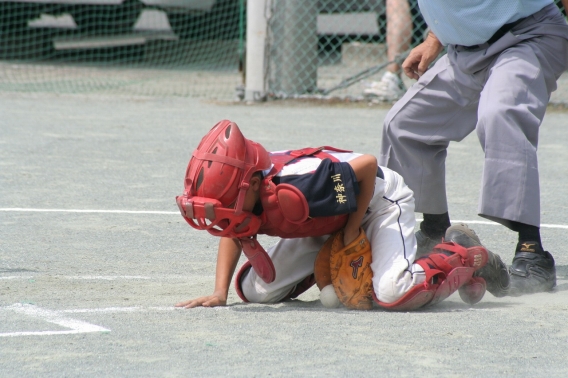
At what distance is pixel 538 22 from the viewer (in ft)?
13.3

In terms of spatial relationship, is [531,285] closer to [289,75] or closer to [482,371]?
[482,371]

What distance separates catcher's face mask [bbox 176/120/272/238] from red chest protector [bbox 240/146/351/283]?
0.08m

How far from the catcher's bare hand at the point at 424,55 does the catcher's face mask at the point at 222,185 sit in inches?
56.6

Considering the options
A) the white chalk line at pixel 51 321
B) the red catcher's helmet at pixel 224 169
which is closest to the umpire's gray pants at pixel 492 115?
the red catcher's helmet at pixel 224 169

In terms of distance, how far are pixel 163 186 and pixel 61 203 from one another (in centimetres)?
82

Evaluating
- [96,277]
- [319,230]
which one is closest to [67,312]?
[96,277]

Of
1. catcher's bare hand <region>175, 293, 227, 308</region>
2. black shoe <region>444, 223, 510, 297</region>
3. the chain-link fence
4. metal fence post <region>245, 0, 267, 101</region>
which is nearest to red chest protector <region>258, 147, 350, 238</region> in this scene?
catcher's bare hand <region>175, 293, 227, 308</region>

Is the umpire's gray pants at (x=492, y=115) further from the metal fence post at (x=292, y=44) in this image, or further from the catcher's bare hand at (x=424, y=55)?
the metal fence post at (x=292, y=44)

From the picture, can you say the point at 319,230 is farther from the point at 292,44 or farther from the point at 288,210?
Result: the point at 292,44

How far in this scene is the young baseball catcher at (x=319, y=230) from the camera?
3385mm

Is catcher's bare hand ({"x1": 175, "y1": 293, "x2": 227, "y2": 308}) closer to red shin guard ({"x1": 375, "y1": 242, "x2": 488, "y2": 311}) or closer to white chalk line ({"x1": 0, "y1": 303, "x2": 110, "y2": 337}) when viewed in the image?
white chalk line ({"x1": 0, "y1": 303, "x2": 110, "y2": 337})

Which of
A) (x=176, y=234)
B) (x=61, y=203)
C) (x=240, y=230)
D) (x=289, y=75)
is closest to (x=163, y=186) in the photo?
(x=61, y=203)

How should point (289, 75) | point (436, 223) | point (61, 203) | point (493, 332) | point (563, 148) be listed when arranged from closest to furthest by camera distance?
1. point (493, 332)
2. point (436, 223)
3. point (61, 203)
4. point (563, 148)
5. point (289, 75)

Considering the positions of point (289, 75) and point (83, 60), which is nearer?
point (289, 75)
